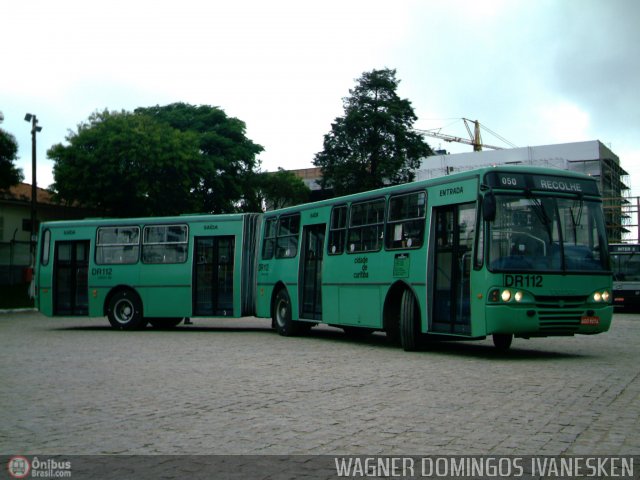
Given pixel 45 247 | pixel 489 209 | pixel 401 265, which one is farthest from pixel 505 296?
pixel 45 247

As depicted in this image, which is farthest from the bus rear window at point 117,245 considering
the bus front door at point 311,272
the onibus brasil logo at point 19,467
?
the onibus brasil logo at point 19,467

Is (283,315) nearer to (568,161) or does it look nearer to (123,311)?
(123,311)

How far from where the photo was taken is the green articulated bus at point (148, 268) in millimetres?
22344

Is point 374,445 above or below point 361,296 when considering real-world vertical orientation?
below

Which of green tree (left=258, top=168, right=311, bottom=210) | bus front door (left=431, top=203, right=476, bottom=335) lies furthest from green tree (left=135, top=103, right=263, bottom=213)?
bus front door (left=431, top=203, right=476, bottom=335)

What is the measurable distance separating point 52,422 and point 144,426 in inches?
40.2

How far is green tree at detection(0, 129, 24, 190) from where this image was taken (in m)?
40.7

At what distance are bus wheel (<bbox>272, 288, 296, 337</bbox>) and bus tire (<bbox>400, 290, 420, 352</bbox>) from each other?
17.8ft

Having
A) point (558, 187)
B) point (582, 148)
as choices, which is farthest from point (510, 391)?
point (582, 148)

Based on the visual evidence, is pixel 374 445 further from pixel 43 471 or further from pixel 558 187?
pixel 558 187

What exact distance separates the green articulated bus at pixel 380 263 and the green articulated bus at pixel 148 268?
34 millimetres

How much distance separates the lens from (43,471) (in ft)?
19.1

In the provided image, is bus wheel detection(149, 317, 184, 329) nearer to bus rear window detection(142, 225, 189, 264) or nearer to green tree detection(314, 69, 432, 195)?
bus rear window detection(142, 225, 189, 264)

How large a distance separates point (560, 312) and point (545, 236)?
1.28 meters
